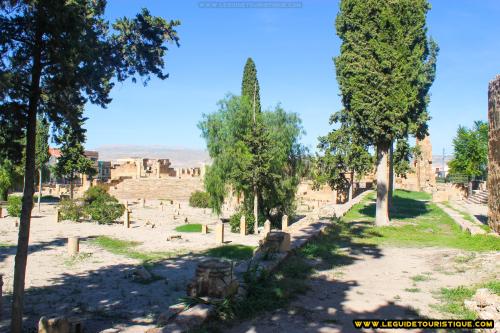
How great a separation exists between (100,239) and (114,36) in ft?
44.7

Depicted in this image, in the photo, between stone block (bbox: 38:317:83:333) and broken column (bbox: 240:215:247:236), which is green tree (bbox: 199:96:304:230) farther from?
stone block (bbox: 38:317:83:333)

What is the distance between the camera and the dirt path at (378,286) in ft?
23.6

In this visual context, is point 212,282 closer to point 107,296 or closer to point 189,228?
point 107,296

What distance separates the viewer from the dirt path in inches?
283

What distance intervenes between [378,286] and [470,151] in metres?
38.0

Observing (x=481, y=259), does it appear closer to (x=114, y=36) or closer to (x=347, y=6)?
(x=114, y=36)

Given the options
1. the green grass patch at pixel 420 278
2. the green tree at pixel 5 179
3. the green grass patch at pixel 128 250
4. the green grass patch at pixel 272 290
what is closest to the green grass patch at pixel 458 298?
the green grass patch at pixel 420 278

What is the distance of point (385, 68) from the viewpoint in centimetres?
1831

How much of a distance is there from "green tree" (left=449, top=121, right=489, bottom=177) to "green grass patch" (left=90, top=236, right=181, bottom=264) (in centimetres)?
3392

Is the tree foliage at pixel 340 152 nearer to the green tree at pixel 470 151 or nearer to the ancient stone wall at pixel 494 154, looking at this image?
the ancient stone wall at pixel 494 154

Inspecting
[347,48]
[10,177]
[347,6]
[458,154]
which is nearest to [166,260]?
[347,48]

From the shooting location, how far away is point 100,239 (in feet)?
65.7

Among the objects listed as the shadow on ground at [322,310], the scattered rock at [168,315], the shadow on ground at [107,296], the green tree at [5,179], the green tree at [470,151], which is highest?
the green tree at [470,151]

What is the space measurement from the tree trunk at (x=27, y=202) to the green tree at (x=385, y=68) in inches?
520
